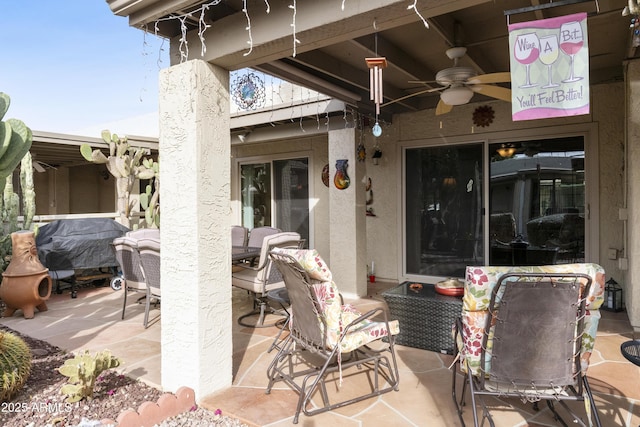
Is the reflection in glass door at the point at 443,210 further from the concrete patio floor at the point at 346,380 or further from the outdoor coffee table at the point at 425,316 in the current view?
the outdoor coffee table at the point at 425,316

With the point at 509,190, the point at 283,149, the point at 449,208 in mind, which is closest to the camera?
the point at 509,190

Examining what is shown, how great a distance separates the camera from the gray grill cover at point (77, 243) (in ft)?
20.7

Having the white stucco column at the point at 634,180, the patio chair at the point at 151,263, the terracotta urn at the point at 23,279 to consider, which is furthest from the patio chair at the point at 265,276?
the white stucco column at the point at 634,180

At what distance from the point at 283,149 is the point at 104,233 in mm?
3692

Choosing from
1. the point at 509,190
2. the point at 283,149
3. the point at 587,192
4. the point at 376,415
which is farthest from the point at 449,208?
the point at 376,415

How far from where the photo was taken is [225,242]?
2.90 metres

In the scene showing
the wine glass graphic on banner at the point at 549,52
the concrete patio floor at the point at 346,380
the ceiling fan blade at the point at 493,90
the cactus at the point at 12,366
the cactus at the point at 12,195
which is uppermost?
the ceiling fan blade at the point at 493,90

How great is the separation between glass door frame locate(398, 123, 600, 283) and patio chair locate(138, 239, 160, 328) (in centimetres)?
391

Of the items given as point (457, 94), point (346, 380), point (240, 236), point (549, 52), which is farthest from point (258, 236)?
point (549, 52)

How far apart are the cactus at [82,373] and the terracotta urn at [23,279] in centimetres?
294

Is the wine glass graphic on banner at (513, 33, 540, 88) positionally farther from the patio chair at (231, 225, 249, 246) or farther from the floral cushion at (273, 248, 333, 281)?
the patio chair at (231, 225, 249, 246)

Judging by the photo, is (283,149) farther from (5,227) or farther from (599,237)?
(599,237)

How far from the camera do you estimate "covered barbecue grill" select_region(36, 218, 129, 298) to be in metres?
6.28

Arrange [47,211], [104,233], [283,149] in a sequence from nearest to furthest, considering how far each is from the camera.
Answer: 1. [104,233]
2. [283,149]
3. [47,211]
